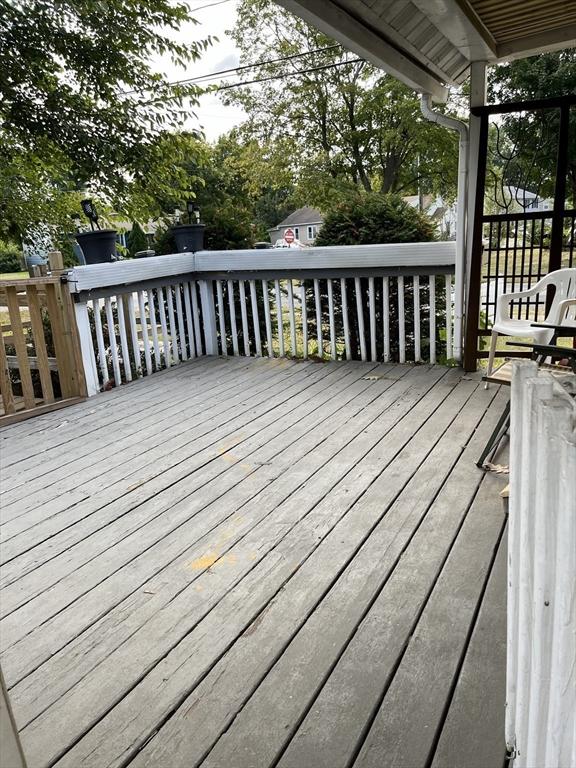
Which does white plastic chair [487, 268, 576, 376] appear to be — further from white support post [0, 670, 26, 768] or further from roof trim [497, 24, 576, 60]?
white support post [0, 670, 26, 768]

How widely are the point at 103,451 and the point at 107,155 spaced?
418 cm

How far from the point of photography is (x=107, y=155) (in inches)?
251

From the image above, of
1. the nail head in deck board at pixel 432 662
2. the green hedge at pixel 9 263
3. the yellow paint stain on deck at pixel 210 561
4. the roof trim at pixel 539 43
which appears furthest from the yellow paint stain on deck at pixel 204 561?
the green hedge at pixel 9 263

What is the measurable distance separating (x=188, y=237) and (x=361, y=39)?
107 inches

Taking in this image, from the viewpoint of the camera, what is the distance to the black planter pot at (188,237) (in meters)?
5.43

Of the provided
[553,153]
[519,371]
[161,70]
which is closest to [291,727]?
[519,371]

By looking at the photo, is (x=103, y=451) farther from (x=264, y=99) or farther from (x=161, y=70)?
(x=264, y=99)

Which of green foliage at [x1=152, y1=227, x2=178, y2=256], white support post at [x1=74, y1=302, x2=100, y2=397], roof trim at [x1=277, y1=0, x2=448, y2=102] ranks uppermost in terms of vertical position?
roof trim at [x1=277, y1=0, x2=448, y2=102]

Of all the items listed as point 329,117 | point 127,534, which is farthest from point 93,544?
point 329,117

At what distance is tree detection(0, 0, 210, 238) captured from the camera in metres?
5.80

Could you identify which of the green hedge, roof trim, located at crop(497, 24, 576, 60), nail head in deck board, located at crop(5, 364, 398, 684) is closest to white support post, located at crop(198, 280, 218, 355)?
nail head in deck board, located at crop(5, 364, 398, 684)

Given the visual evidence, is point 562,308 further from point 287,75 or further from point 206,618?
point 287,75

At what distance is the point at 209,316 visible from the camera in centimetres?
563

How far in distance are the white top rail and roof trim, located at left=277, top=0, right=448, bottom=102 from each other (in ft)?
3.92
